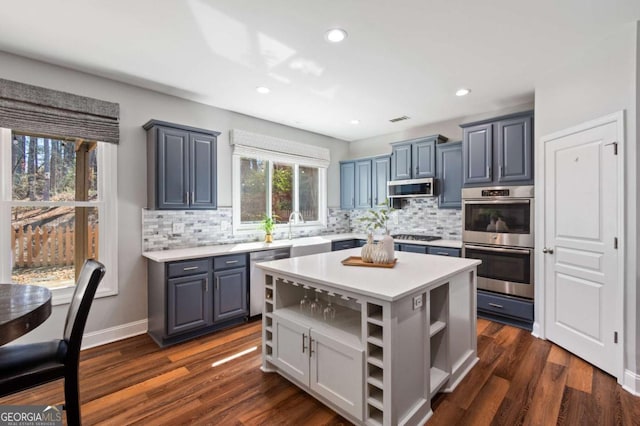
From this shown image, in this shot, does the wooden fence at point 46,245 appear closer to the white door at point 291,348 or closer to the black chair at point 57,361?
the black chair at point 57,361

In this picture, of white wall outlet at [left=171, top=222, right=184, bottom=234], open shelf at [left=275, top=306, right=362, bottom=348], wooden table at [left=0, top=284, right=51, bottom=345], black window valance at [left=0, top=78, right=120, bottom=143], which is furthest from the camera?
white wall outlet at [left=171, top=222, right=184, bottom=234]

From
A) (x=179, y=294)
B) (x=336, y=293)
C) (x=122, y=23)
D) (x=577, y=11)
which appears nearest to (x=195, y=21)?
(x=122, y=23)

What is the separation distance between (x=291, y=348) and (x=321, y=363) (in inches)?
12.1

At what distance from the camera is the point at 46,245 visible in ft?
9.30

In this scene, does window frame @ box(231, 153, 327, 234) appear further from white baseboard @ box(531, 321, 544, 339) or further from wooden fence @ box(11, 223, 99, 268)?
white baseboard @ box(531, 321, 544, 339)

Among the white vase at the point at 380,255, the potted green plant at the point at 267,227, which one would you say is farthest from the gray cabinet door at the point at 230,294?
the white vase at the point at 380,255

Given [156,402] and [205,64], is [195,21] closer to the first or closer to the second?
[205,64]

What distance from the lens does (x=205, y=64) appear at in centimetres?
273

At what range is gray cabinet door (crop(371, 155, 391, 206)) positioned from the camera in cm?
488

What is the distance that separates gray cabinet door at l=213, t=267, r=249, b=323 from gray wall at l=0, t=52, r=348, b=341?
2.67ft

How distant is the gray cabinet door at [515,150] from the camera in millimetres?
3252

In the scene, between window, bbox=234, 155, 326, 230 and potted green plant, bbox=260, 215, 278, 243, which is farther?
window, bbox=234, 155, 326, 230

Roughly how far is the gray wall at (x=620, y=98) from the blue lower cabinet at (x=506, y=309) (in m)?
1.03

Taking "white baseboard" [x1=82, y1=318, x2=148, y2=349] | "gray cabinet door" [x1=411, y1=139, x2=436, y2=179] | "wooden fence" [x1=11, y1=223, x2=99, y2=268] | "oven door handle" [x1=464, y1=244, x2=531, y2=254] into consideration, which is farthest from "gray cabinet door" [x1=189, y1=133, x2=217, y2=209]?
"oven door handle" [x1=464, y1=244, x2=531, y2=254]
